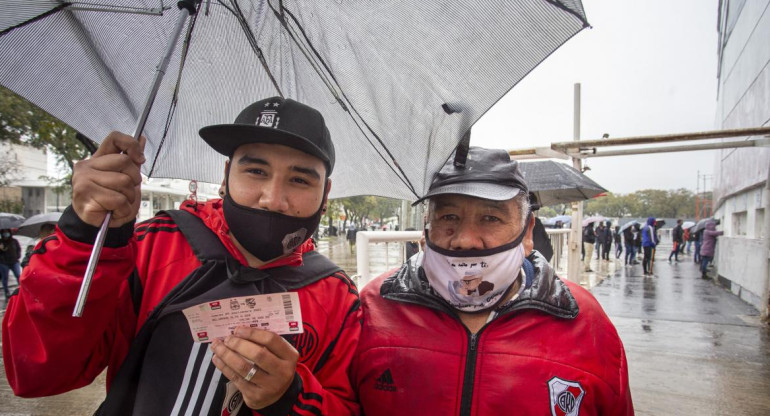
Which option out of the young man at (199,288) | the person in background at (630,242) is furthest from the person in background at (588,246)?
the young man at (199,288)

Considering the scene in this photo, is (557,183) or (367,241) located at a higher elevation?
(557,183)

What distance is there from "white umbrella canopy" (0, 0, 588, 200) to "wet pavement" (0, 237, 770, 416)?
1934mm

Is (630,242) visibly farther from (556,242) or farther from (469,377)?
(469,377)

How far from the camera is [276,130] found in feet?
4.72

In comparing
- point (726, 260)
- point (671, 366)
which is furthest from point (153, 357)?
point (726, 260)

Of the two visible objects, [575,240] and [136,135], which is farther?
[575,240]

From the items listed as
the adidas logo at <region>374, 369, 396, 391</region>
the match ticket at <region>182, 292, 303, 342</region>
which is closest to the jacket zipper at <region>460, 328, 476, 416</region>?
the adidas logo at <region>374, 369, 396, 391</region>

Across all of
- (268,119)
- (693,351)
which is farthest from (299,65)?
(693,351)

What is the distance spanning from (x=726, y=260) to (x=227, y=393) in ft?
48.6

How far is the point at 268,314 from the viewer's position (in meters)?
1.12

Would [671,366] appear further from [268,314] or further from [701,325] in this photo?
[268,314]

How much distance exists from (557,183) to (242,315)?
541 centimetres

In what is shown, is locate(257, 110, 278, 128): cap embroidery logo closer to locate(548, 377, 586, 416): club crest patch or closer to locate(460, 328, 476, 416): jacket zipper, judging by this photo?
locate(460, 328, 476, 416): jacket zipper

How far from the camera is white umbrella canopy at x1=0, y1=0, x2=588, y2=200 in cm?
125
